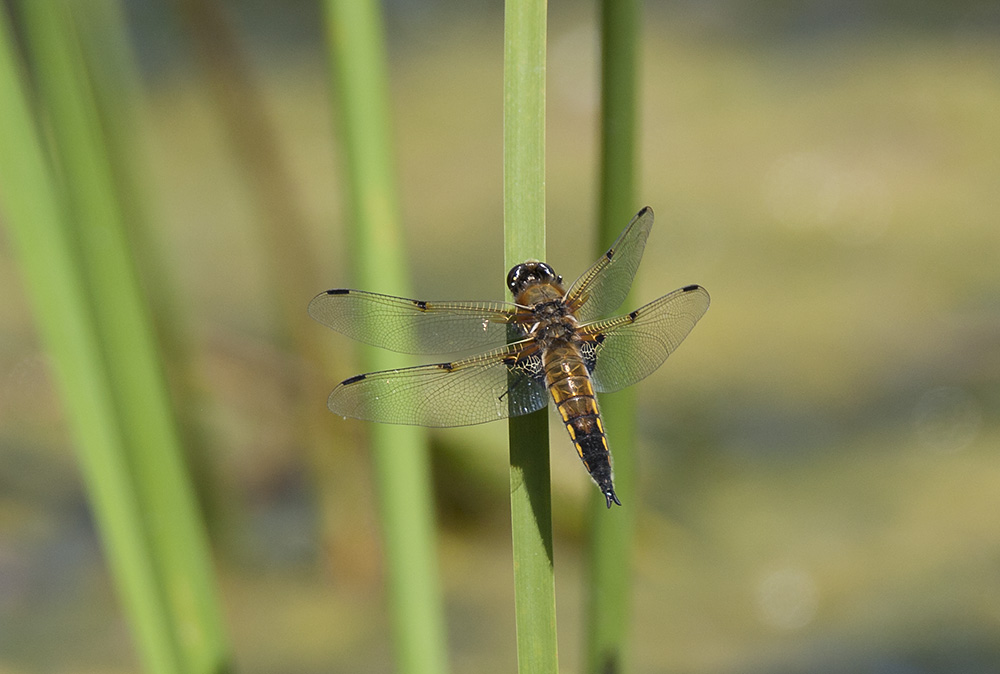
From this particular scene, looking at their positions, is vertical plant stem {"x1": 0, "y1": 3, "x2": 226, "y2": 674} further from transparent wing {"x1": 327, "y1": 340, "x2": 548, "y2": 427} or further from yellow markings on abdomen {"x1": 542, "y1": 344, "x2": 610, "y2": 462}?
yellow markings on abdomen {"x1": 542, "y1": 344, "x2": 610, "y2": 462}

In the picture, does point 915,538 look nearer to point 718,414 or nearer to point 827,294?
point 718,414

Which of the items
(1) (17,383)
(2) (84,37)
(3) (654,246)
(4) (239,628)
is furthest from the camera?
(3) (654,246)

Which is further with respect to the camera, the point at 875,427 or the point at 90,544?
the point at 875,427

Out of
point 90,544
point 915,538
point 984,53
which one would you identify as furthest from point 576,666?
point 984,53

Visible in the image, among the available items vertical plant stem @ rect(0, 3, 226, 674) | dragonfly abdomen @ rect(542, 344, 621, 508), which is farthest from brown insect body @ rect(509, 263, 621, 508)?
vertical plant stem @ rect(0, 3, 226, 674)

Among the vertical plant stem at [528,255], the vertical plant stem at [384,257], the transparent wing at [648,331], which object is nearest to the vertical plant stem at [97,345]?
the vertical plant stem at [384,257]

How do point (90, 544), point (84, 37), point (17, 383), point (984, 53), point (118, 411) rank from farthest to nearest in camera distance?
point (984, 53)
point (17, 383)
point (90, 544)
point (84, 37)
point (118, 411)
